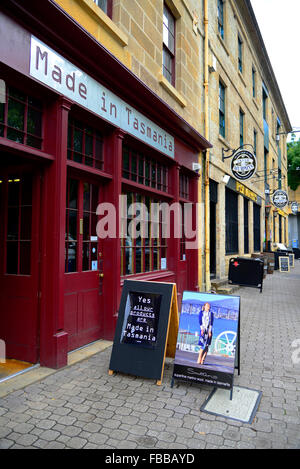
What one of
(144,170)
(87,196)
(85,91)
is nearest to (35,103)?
(85,91)

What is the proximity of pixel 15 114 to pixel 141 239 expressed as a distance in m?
3.40

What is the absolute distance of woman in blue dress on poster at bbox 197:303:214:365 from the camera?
363 cm

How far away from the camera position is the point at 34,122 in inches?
162

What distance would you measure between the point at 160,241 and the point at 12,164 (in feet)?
12.7

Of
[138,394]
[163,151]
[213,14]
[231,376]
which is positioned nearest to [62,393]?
[138,394]

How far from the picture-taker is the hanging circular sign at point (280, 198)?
19.6m

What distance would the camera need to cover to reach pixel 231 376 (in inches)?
135

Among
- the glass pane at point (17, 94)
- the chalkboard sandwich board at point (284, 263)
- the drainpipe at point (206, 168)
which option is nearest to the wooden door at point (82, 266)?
the glass pane at point (17, 94)

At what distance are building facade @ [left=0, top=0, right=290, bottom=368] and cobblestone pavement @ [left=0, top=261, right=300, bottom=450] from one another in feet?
2.23

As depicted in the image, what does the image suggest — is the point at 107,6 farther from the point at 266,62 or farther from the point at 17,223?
the point at 266,62

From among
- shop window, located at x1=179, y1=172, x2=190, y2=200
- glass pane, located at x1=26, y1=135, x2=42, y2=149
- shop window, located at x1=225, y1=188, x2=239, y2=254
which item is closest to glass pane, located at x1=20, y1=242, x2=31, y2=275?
glass pane, located at x1=26, y1=135, x2=42, y2=149

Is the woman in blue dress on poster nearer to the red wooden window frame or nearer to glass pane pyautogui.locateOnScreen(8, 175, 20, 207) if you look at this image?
the red wooden window frame

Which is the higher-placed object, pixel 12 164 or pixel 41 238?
pixel 12 164

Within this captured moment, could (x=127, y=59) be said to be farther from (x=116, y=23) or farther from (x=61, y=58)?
(x=61, y=58)
